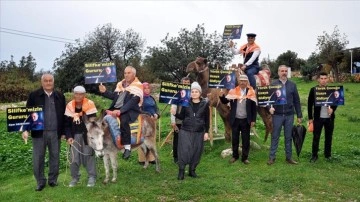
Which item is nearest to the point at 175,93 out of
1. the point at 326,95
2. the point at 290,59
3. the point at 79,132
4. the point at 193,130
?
the point at 193,130

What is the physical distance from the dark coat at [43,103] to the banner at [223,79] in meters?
4.21

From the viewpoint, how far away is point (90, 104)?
9.02 m

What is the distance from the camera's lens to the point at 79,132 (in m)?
9.08

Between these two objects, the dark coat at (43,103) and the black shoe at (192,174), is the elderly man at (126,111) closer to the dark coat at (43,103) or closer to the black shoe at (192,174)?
the dark coat at (43,103)

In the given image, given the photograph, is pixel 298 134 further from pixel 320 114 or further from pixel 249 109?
pixel 249 109

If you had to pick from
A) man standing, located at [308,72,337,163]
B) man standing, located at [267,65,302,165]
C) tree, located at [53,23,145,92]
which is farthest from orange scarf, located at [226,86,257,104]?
tree, located at [53,23,145,92]

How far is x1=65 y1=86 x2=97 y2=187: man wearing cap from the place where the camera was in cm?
888

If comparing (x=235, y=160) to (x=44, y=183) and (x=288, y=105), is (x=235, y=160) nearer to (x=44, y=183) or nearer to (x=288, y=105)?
(x=288, y=105)

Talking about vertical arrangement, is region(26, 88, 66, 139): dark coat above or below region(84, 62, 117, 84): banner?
below

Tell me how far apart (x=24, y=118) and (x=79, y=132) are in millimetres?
1163

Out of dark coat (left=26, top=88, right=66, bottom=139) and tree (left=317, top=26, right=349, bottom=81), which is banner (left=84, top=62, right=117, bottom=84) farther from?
tree (left=317, top=26, right=349, bottom=81)

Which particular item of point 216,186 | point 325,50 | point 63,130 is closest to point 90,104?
point 63,130

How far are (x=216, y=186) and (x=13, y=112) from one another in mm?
4445

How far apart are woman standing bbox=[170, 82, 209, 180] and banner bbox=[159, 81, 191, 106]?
160 mm
